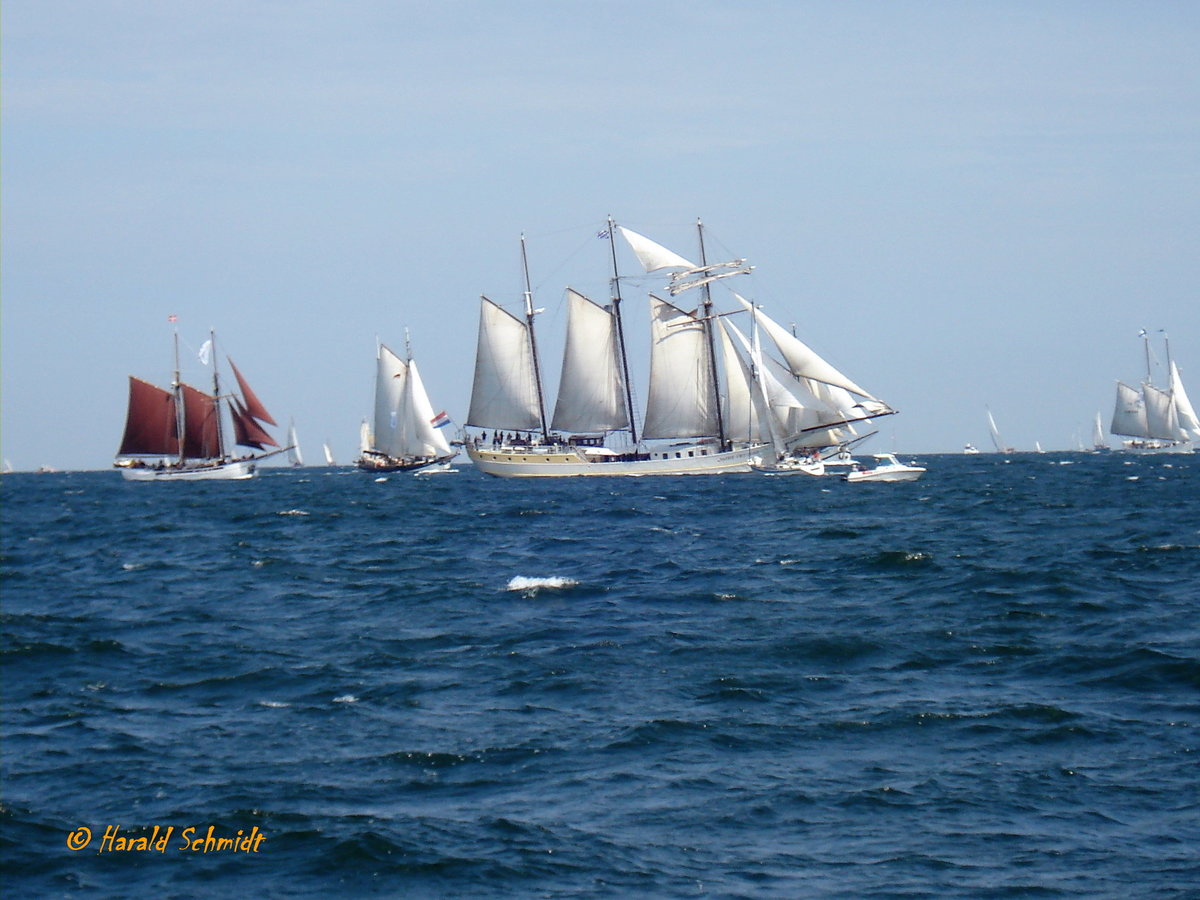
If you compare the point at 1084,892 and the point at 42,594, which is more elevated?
the point at 42,594

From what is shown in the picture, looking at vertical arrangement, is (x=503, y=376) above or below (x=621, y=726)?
above

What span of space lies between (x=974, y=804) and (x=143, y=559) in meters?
33.2

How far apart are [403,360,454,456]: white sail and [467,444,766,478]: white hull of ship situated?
16.3m

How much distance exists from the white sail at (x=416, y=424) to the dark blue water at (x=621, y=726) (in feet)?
280

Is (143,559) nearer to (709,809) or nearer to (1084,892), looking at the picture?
(709,809)

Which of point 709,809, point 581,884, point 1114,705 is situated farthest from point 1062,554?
point 581,884

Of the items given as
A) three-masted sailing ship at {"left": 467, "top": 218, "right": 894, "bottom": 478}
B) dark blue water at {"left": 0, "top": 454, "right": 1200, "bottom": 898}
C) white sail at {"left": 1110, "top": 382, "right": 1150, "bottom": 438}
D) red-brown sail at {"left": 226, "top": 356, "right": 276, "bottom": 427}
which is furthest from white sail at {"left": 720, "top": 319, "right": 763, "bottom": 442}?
white sail at {"left": 1110, "top": 382, "right": 1150, "bottom": 438}

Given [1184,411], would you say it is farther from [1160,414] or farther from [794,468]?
[794,468]

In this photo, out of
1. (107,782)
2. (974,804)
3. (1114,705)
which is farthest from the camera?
(1114,705)

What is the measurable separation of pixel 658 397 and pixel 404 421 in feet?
110

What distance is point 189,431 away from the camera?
123 meters

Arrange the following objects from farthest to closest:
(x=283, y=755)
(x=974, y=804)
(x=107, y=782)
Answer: (x=283, y=755) < (x=107, y=782) < (x=974, y=804)

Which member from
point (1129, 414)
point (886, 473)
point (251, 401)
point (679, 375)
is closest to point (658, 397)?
point (679, 375)

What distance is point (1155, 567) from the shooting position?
32062 mm
